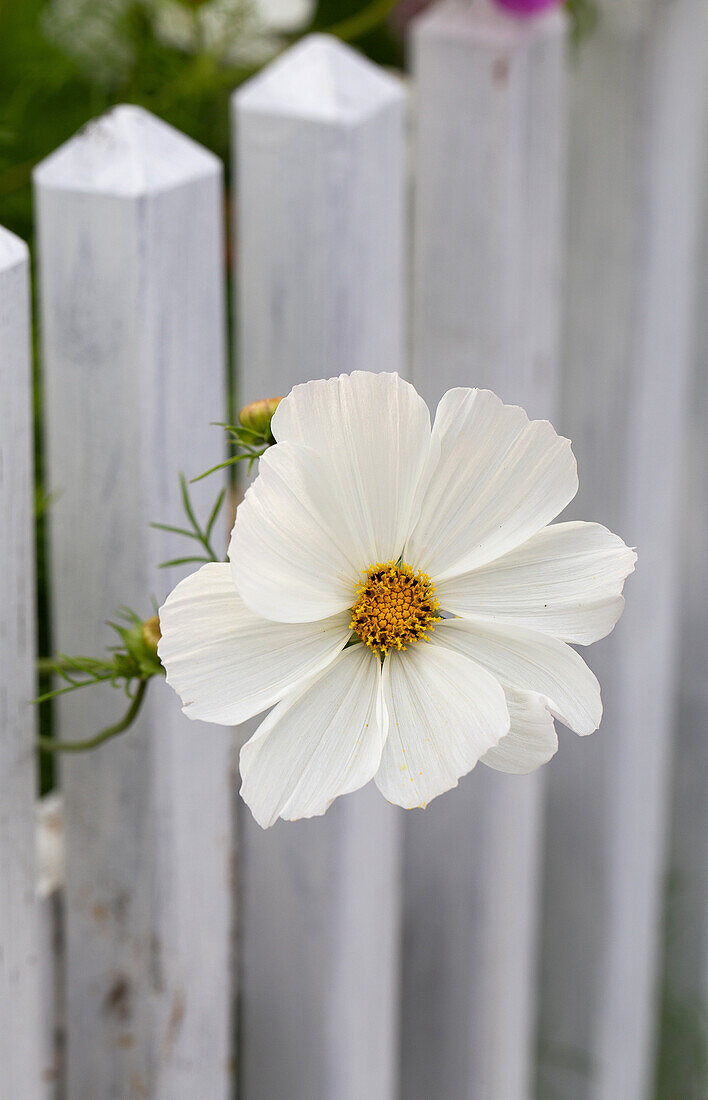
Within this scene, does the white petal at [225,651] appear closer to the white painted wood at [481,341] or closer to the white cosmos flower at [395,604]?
the white cosmos flower at [395,604]

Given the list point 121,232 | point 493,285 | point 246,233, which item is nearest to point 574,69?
point 493,285

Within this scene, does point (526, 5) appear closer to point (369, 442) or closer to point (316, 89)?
point (316, 89)

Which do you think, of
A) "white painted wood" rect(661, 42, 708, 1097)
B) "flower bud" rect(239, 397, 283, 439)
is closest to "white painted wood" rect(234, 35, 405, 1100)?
"flower bud" rect(239, 397, 283, 439)

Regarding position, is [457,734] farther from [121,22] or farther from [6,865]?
[121,22]

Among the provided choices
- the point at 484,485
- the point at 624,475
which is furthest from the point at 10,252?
the point at 624,475

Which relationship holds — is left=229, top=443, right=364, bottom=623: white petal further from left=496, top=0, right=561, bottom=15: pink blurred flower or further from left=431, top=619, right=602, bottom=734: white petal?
left=496, top=0, right=561, bottom=15: pink blurred flower

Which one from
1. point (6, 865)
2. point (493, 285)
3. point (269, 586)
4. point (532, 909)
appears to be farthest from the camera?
point (532, 909)

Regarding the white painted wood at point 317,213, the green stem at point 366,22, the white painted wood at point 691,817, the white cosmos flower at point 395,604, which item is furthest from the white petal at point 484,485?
the white painted wood at point 691,817
